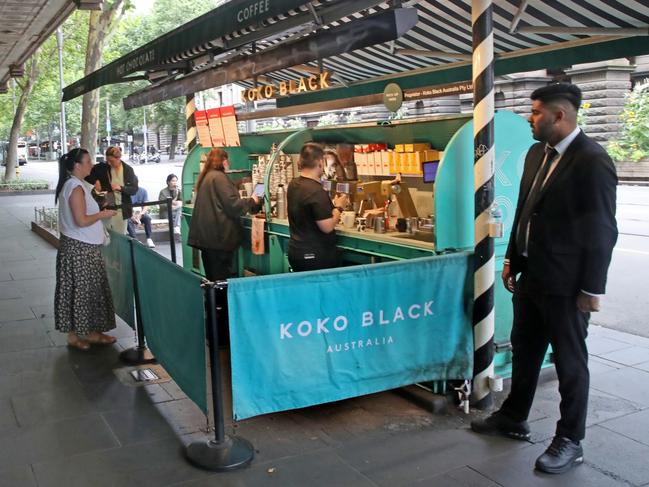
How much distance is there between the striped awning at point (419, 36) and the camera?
17.4 ft

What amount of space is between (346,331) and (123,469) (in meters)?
1.55

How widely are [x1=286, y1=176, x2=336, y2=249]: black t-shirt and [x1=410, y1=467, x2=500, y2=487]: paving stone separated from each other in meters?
2.29

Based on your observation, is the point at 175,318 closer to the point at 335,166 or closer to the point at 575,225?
the point at 575,225

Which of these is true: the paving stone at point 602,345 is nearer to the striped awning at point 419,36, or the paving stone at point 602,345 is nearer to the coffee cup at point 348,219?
the coffee cup at point 348,219

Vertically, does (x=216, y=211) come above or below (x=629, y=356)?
above

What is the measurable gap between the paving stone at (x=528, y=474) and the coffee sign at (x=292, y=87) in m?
4.05

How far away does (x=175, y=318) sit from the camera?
15.3ft

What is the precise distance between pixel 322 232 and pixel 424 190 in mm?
1280

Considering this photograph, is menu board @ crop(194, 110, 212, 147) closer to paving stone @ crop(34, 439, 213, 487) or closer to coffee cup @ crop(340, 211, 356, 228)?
coffee cup @ crop(340, 211, 356, 228)

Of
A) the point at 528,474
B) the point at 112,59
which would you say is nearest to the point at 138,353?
the point at 528,474

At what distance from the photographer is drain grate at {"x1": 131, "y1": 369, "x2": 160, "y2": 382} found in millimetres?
5781

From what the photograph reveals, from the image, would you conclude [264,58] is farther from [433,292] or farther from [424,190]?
[433,292]

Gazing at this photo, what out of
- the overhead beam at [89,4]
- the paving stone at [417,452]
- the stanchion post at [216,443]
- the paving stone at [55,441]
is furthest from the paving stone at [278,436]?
the overhead beam at [89,4]

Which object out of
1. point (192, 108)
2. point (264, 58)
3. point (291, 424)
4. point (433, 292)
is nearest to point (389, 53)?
point (264, 58)
